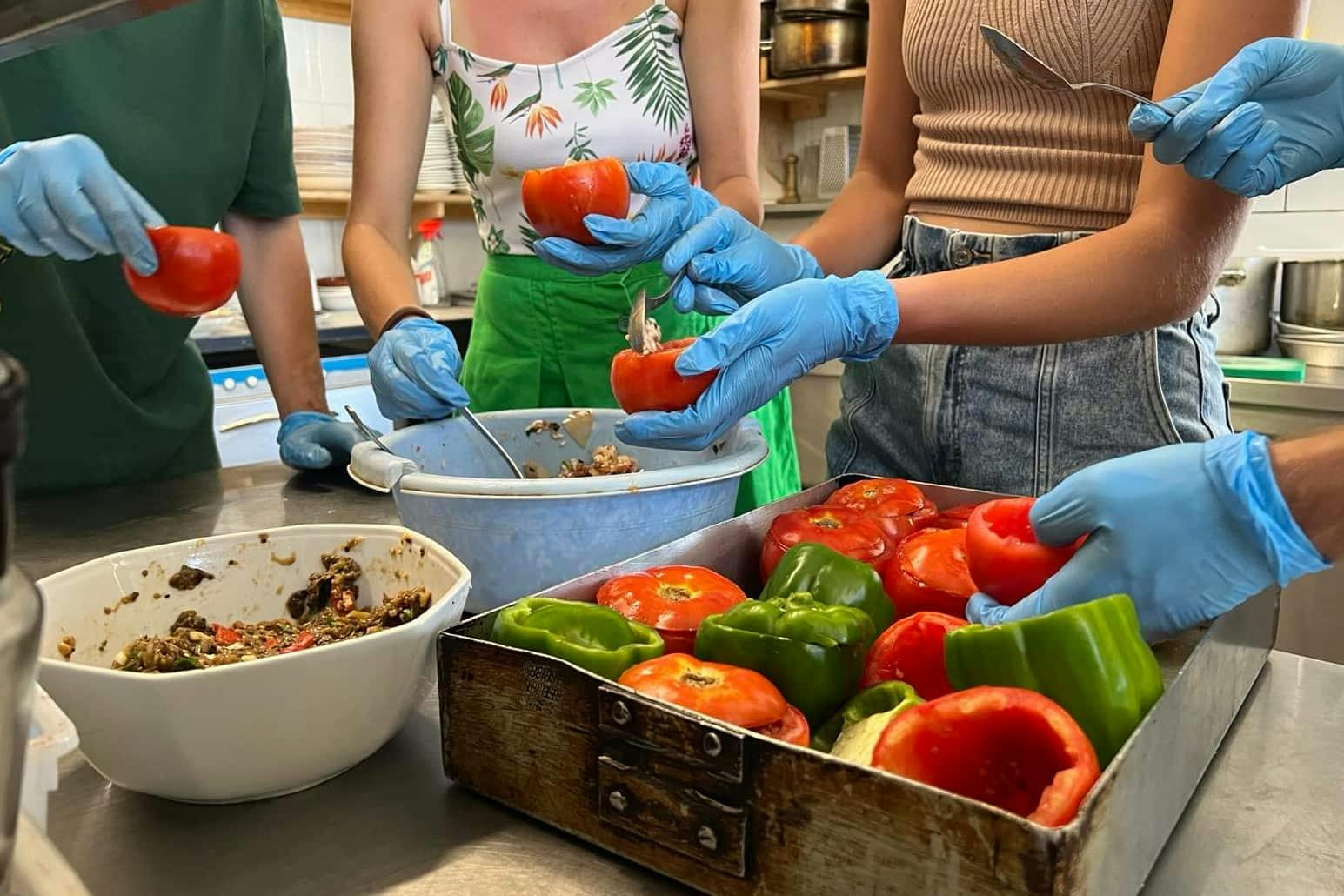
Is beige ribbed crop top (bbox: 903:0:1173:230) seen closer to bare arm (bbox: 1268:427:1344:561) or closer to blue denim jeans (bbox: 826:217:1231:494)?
blue denim jeans (bbox: 826:217:1231:494)

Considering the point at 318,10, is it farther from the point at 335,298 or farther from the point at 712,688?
the point at 712,688

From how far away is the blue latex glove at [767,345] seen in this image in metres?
1.01

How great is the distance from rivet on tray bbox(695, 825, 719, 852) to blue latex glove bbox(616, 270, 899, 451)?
0.49m

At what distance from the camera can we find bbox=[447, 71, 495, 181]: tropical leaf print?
1536 mm

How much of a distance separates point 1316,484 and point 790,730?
0.42m

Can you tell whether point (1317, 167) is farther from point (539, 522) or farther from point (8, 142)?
point (8, 142)

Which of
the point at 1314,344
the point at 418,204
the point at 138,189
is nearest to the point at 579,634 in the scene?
the point at 138,189

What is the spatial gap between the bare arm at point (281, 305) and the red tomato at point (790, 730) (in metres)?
1.52

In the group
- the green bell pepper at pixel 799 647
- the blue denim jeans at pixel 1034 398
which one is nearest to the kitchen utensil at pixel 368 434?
the green bell pepper at pixel 799 647

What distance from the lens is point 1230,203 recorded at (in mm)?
1047

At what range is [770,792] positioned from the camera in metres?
0.55

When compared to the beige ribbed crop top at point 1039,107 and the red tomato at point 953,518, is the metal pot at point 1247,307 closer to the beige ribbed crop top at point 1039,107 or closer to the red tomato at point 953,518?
the beige ribbed crop top at point 1039,107

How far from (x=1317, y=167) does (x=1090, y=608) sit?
0.58 metres

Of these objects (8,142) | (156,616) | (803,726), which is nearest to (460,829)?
(803,726)
